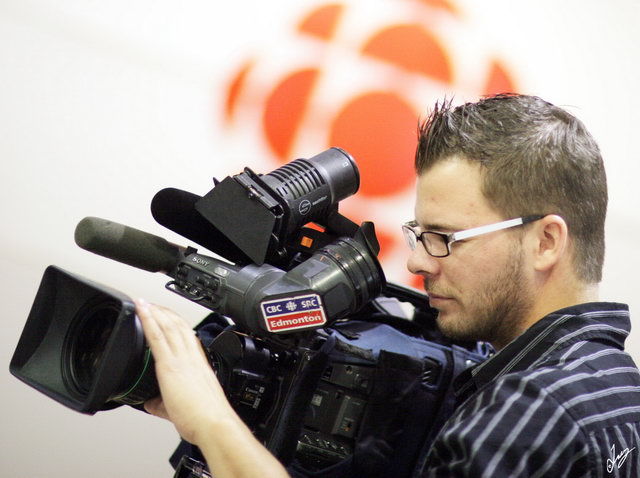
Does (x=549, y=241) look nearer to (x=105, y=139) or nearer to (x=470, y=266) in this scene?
(x=470, y=266)

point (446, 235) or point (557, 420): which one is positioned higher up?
point (446, 235)

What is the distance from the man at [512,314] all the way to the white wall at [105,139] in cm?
63

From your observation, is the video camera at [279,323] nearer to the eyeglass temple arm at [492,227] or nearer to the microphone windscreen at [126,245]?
the microphone windscreen at [126,245]

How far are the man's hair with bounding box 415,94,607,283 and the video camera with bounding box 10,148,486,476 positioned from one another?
194mm

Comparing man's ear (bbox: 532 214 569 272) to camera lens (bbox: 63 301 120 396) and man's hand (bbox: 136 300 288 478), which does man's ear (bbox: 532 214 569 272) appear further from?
camera lens (bbox: 63 301 120 396)

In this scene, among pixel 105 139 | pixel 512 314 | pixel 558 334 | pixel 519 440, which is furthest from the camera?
pixel 105 139

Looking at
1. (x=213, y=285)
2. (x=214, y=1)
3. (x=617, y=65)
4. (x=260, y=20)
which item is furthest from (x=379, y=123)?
(x=213, y=285)

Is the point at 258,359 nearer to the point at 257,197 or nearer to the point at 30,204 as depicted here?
the point at 257,197

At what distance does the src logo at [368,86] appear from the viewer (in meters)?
1.65

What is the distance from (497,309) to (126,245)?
556mm

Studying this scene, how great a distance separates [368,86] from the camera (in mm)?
1687

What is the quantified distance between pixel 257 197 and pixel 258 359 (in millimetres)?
237

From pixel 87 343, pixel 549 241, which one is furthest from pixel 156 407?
pixel 549 241

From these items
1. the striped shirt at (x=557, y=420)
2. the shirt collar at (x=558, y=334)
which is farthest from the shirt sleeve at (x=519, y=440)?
the shirt collar at (x=558, y=334)
